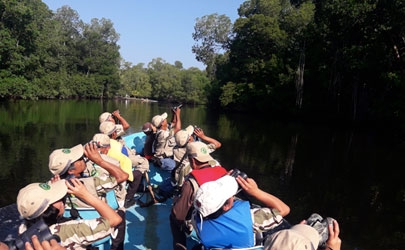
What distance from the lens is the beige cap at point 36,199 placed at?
2057mm

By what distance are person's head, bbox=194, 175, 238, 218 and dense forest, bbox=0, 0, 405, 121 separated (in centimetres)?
1859

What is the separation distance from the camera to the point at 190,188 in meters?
2.96

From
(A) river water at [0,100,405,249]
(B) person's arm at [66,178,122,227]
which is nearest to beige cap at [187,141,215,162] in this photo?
(B) person's arm at [66,178,122,227]

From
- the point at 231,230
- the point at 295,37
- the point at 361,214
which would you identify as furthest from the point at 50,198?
the point at 295,37

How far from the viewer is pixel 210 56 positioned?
52.5m

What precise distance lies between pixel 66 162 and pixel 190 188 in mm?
1101

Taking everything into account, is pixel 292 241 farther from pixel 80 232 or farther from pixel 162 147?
pixel 162 147

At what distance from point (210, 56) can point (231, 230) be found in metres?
51.4

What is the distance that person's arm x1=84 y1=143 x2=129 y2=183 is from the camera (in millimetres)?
3111

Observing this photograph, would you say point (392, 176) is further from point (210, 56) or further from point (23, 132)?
point (210, 56)

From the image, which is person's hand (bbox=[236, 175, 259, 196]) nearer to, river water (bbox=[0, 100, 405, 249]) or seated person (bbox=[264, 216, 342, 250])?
seated person (bbox=[264, 216, 342, 250])

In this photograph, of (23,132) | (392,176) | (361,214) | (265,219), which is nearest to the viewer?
(265,219)

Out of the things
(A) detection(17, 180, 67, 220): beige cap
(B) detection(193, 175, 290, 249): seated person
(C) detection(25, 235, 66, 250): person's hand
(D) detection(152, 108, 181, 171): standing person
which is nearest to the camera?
(C) detection(25, 235, 66, 250): person's hand

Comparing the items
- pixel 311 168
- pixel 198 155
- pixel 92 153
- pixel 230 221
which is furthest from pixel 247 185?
pixel 311 168
